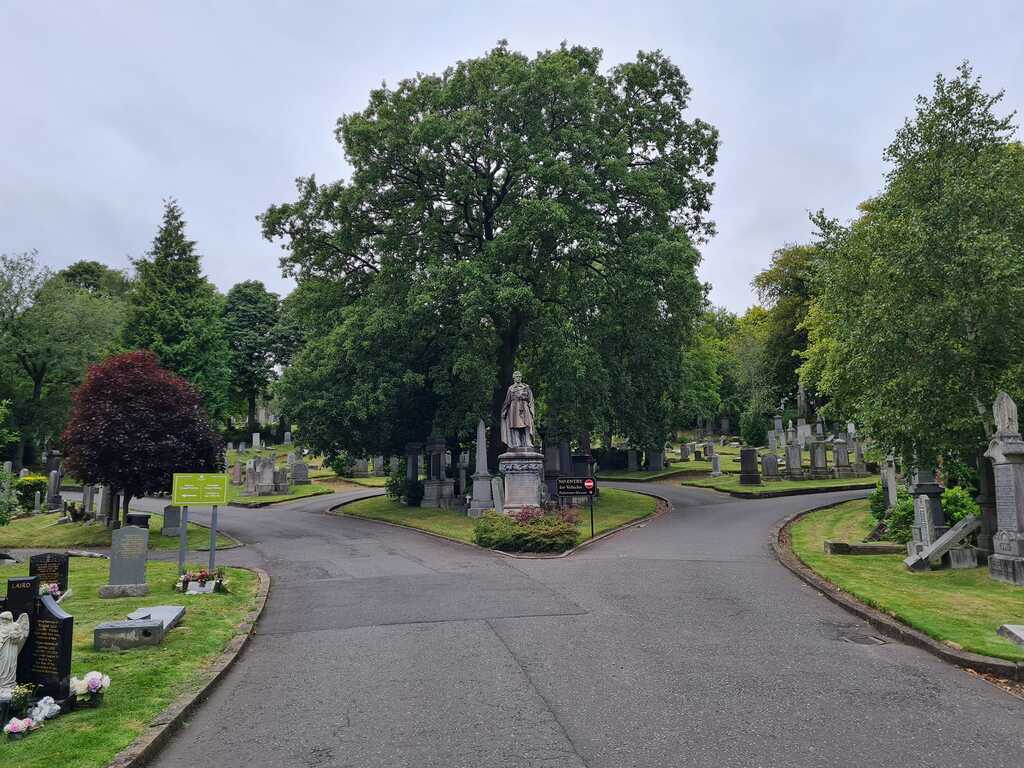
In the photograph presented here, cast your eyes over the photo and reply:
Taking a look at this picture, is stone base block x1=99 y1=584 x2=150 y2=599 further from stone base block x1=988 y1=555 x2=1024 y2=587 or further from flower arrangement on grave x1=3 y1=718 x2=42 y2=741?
stone base block x1=988 y1=555 x2=1024 y2=587

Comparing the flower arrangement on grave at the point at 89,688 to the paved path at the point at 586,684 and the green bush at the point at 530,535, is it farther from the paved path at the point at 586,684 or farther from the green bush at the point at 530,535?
the green bush at the point at 530,535

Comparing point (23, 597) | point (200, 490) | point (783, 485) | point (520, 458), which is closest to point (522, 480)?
point (520, 458)

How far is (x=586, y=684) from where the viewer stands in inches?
266

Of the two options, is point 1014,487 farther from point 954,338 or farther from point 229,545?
point 229,545

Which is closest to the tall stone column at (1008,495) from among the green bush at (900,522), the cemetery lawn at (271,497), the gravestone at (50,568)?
the green bush at (900,522)

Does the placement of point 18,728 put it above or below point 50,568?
below

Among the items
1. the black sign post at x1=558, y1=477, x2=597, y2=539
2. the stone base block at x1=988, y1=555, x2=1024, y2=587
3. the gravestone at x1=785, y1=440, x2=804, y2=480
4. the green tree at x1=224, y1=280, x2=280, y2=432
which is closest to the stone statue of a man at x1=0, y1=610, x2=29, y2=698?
the black sign post at x1=558, y1=477, x2=597, y2=539

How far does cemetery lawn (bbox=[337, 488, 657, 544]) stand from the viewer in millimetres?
20672

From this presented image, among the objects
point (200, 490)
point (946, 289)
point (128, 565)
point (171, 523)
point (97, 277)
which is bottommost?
point (171, 523)

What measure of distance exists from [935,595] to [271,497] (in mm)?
32838

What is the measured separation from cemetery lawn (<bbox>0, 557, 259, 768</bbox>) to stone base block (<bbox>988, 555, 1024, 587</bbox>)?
41.3ft

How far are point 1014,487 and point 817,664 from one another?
22.6 feet

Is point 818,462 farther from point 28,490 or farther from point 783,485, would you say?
point 28,490

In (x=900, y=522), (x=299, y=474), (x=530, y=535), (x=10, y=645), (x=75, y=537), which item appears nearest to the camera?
(x=10, y=645)
